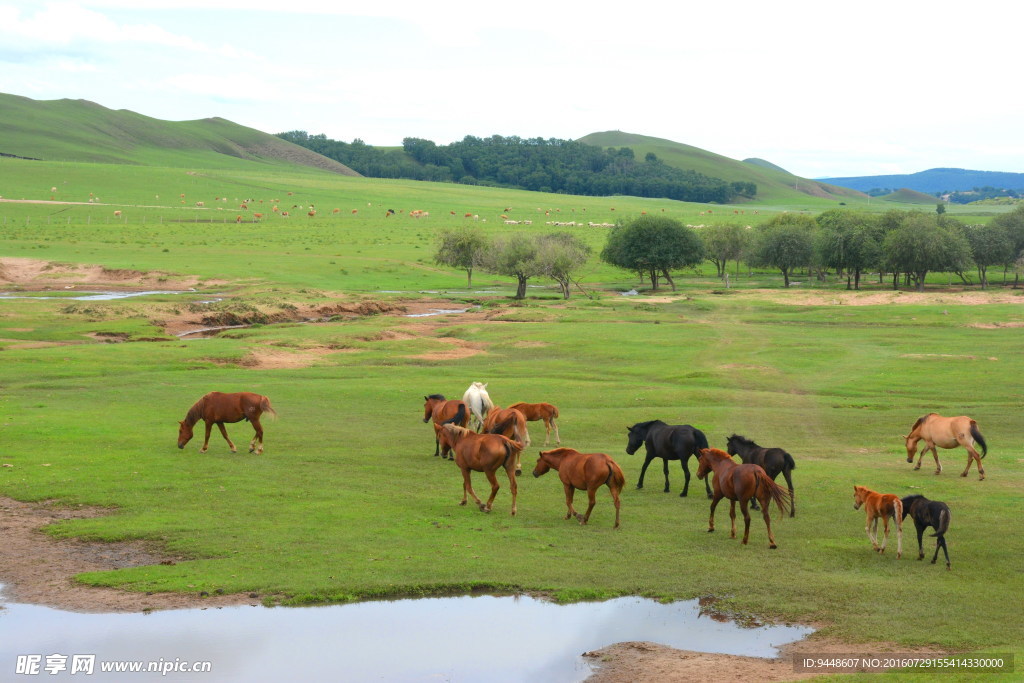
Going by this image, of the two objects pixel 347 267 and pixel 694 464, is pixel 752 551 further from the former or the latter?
pixel 347 267

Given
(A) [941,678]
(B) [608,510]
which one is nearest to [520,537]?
(B) [608,510]

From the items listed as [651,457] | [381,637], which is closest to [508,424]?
[651,457]

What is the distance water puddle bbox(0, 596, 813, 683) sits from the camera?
12.3 meters

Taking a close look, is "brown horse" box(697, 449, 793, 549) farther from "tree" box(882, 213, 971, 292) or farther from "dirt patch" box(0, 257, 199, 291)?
"tree" box(882, 213, 971, 292)

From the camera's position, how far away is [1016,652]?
1163cm

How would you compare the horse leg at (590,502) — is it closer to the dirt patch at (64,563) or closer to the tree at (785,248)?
the dirt patch at (64,563)

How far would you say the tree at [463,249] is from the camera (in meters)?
84.2

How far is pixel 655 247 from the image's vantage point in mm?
89312

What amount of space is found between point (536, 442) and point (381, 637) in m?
12.5

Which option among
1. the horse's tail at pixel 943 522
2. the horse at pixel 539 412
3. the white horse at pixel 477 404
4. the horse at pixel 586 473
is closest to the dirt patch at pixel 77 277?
the white horse at pixel 477 404

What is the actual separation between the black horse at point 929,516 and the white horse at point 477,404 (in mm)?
11415

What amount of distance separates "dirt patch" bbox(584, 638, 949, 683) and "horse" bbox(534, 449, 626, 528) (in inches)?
176

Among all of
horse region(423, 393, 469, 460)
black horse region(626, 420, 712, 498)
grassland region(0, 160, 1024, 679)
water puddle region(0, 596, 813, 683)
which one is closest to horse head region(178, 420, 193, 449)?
grassland region(0, 160, 1024, 679)

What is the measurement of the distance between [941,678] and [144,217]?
129933mm
